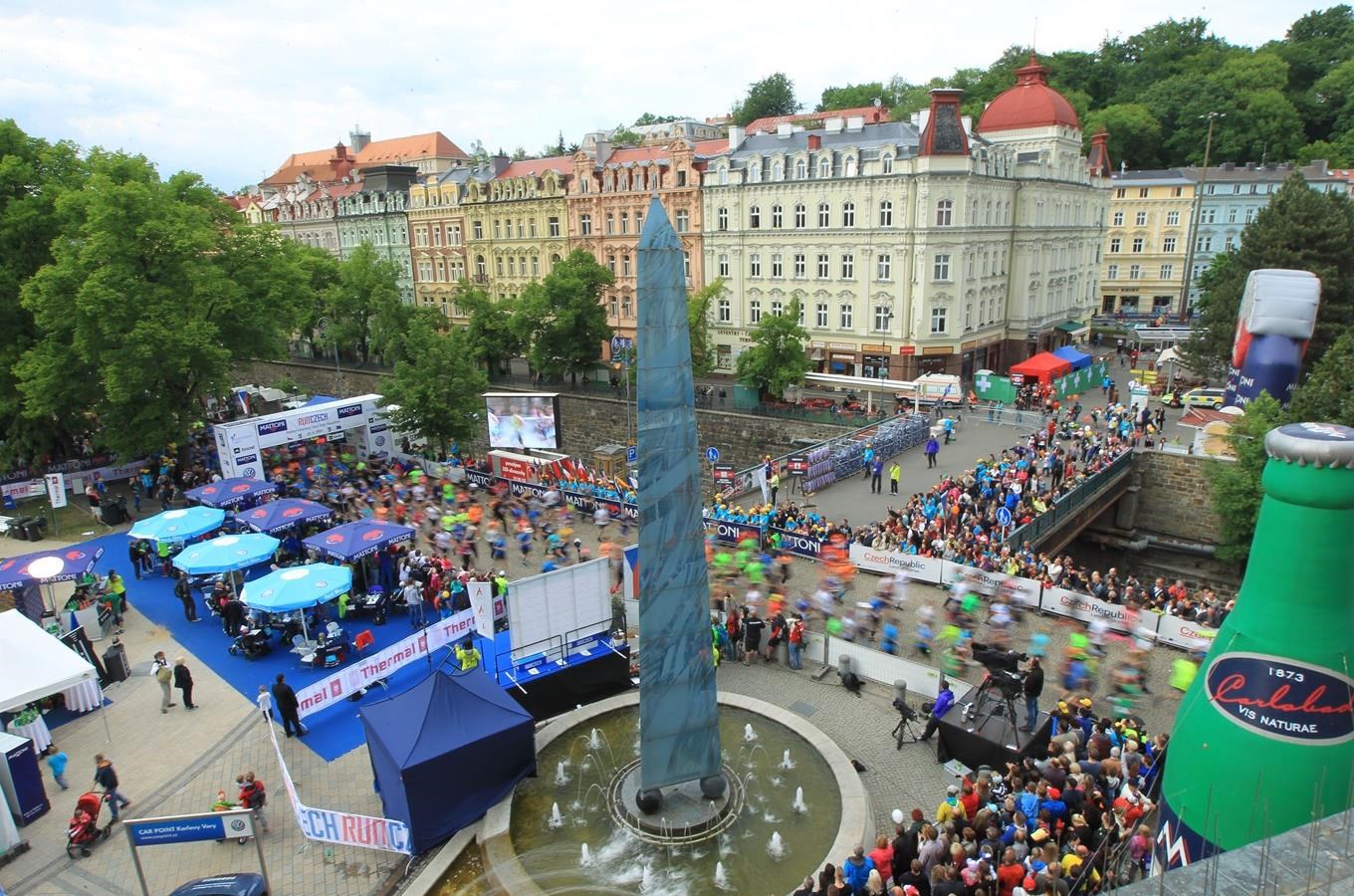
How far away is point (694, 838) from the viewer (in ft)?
38.6

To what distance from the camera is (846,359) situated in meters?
44.4

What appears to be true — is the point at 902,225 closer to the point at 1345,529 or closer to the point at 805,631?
the point at 805,631

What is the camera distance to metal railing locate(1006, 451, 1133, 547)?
23953 mm

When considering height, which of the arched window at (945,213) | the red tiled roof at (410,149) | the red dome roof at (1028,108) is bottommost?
the arched window at (945,213)

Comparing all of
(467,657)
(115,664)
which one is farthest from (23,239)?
(467,657)

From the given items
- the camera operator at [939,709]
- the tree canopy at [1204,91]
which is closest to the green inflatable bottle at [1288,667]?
the camera operator at [939,709]

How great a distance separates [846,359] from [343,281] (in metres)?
31.4

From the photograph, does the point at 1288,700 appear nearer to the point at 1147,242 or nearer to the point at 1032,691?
the point at 1032,691

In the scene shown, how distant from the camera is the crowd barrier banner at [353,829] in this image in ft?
38.8

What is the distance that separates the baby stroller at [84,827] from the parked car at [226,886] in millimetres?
2702

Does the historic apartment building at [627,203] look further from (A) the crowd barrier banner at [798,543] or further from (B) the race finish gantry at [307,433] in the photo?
(A) the crowd barrier banner at [798,543]

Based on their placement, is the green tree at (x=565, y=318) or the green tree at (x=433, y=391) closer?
the green tree at (x=433, y=391)

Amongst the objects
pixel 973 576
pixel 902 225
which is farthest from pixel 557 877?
pixel 902 225

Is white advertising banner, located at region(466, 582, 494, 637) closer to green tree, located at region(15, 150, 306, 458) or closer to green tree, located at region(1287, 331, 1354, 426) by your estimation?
green tree, located at region(15, 150, 306, 458)
